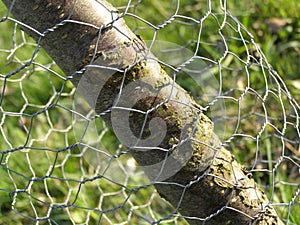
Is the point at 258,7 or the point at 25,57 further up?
the point at 25,57

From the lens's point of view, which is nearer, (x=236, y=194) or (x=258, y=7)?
(x=236, y=194)

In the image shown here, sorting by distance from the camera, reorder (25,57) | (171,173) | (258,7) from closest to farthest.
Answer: (171,173) < (25,57) < (258,7)

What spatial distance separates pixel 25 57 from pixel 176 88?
85 cm

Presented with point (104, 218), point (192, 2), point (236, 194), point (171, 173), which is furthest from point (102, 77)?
point (192, 2)

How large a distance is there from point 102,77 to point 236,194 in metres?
0.35

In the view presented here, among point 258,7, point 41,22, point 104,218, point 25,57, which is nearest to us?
point 41,22

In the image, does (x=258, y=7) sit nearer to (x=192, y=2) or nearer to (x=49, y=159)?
(x=192, y=2)

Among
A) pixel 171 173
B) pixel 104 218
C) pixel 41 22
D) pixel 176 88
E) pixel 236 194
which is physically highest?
pixel 41 22

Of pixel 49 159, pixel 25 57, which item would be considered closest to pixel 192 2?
pixel 25 57

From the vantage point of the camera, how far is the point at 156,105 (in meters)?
0.91

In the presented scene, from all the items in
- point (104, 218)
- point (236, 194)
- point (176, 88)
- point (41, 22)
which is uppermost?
point (41, 22)

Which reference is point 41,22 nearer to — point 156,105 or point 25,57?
point 156,105

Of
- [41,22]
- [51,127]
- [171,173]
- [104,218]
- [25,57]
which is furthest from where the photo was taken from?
[25,57]

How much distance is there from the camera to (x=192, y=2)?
1.88m
